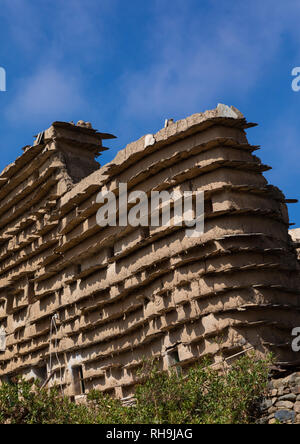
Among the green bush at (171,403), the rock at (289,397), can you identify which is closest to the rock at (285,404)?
the rock at (289,397)

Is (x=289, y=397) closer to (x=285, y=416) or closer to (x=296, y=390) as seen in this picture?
(x=296, y=390)

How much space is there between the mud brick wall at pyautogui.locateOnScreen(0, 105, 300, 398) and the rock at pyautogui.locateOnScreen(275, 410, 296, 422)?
2.31 meters

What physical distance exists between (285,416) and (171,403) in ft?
8.06

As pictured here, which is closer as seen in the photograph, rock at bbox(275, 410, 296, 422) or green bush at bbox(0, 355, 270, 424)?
rock at bbox(275, 410, 296, 422)

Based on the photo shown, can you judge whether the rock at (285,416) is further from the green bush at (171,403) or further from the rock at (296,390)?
the green bush at (171,403)

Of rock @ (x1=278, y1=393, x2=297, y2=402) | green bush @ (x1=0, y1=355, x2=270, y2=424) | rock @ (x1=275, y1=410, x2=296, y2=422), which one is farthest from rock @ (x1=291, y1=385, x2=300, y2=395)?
green bush @ (x1=0, y1=355, x2=270, y2=424)

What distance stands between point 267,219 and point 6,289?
12883 millimetres

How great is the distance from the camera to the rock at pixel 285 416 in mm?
14805

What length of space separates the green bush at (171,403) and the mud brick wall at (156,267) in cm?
181

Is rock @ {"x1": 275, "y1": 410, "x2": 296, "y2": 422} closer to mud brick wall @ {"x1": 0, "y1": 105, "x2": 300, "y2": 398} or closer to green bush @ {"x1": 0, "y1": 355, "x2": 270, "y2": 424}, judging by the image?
green bush @ {"x1": 0, "y1": 355, "x2": 270, "y2": 424}

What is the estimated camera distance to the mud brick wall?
19.4 m

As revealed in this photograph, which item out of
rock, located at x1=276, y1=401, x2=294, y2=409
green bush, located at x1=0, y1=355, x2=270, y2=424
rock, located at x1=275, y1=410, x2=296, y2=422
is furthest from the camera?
green bush, located at x1=0, y1=355, x2=270, y2=424

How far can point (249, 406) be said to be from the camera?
15.6 m
